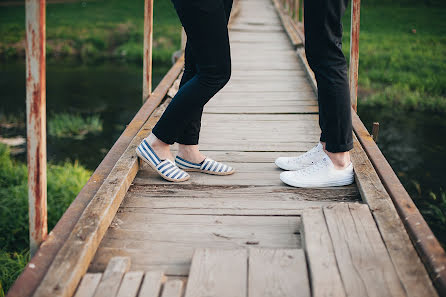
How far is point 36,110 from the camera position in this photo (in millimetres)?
1326

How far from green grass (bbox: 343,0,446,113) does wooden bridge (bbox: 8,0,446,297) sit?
18.0 feet

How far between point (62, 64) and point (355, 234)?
10520 mm

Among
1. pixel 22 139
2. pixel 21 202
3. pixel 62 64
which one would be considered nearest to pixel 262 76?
pixel 21 202

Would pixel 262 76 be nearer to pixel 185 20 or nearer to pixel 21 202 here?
pixel 21 202

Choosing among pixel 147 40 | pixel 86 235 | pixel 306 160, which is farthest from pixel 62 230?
pixel 147 40

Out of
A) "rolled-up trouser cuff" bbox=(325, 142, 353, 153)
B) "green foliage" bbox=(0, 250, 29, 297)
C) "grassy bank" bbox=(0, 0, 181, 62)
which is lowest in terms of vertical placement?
Answer: "green foliage" bbox=(0, 250, 29, 297)

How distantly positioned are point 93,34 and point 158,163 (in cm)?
1151

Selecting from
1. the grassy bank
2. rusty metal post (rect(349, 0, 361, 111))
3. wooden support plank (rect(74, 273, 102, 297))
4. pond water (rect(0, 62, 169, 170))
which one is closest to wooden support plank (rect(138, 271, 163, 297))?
wooden support plank (rect(74, 273, 102, 297))

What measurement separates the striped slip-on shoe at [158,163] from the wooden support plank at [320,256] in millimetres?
593

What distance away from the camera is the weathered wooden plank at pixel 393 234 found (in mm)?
1270

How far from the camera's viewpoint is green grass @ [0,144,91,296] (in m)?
3.65

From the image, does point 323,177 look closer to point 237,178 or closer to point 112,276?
point 237,178

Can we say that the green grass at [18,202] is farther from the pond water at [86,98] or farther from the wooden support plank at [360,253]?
the wooden support plank at [360,253]

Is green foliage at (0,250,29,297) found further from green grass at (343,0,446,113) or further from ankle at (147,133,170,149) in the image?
green grass at (343,0,446,113)
